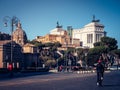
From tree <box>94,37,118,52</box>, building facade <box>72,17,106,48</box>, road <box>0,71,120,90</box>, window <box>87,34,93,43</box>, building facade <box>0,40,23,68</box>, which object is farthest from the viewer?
window <box>87,34,93,43</box>

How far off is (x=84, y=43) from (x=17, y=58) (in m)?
110

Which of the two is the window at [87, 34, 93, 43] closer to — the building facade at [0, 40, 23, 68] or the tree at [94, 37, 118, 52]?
the tree at [94, 37, 118, 52]

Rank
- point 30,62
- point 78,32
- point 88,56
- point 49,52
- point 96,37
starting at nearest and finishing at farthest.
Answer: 1. point 30,62
2. point 88,56
3. point 49,52
4. point 96,37
5. point 78,32

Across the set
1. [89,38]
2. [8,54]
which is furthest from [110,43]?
[89,38]

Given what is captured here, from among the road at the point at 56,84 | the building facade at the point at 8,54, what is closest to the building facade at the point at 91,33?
the building facade at the point at 8,54

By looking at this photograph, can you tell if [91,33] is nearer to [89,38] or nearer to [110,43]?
[89,38]

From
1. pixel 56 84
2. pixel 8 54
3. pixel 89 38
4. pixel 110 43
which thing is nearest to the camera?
pixel 56 84

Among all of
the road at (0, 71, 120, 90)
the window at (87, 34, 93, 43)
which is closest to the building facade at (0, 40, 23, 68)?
the road at (0, 71, 120, 90)

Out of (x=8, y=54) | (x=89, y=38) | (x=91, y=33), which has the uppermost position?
(x=91, y=33)

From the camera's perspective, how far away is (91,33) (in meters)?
173

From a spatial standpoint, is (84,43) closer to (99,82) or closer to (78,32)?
(78,32)

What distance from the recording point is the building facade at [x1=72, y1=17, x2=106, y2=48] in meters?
171

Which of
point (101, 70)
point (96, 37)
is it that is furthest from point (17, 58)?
point (96, 37)

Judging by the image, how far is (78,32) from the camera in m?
186
